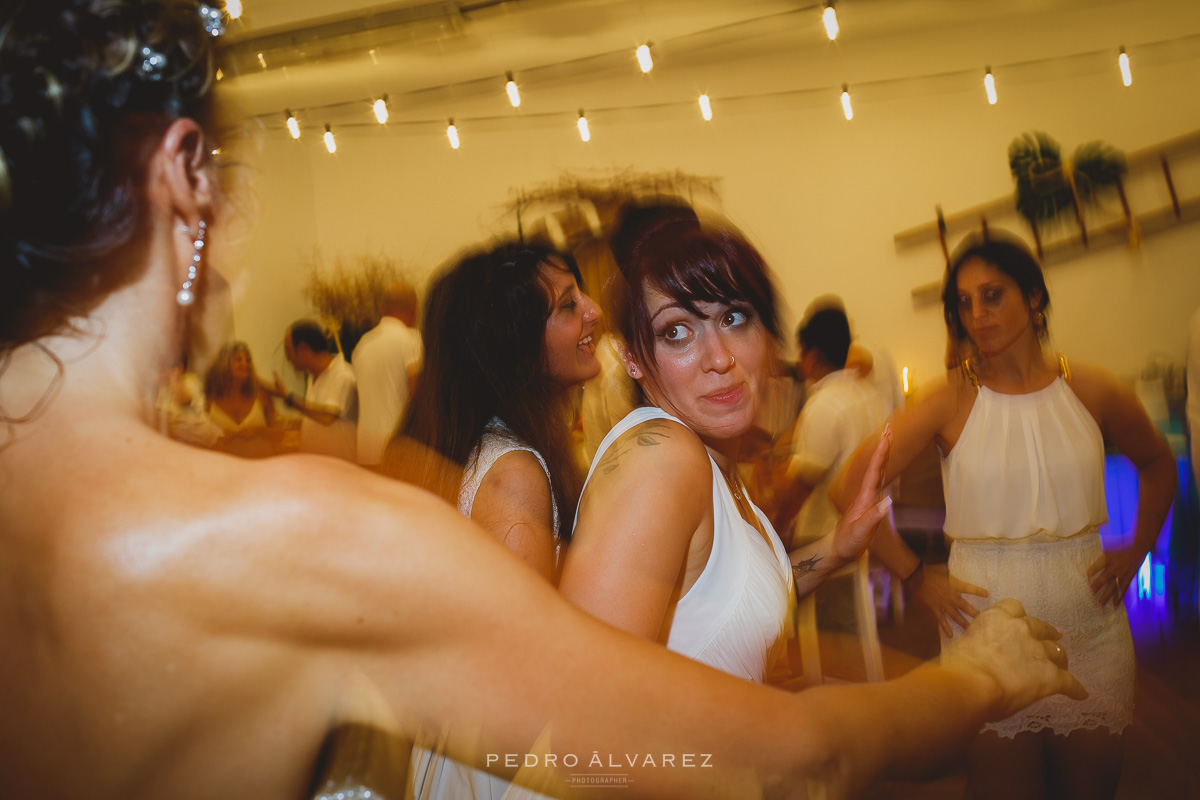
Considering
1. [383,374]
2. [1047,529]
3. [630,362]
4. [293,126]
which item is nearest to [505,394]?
[630,362]

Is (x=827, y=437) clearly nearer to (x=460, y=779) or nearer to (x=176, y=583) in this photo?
(x=460, y=779)

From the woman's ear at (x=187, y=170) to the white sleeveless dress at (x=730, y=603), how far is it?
63cm

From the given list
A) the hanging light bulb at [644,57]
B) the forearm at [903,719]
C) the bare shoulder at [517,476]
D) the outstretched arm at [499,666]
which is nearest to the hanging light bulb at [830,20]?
the hanging light bulb at [644,57]

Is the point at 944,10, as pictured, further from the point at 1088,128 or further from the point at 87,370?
the point at 87,370

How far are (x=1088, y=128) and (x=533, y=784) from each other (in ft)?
16.7

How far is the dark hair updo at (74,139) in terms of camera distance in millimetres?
461

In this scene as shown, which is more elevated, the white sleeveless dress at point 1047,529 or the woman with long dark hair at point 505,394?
the woman with long dark hair at point 505,394

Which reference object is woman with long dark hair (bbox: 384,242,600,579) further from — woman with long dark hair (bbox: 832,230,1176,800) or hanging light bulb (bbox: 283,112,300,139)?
hanging light bulb (bbox: 283,112,300,139)

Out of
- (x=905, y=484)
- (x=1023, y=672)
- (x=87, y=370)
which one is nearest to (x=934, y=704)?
(x=1023, y=672)

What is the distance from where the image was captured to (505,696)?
47 centimetres

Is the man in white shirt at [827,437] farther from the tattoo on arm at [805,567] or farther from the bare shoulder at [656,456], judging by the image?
the bare shoulder at [656,456]

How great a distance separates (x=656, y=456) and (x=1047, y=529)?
52.8 inches

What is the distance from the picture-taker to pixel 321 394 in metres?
3.90

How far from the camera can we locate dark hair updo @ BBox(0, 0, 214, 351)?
18.1 inches
